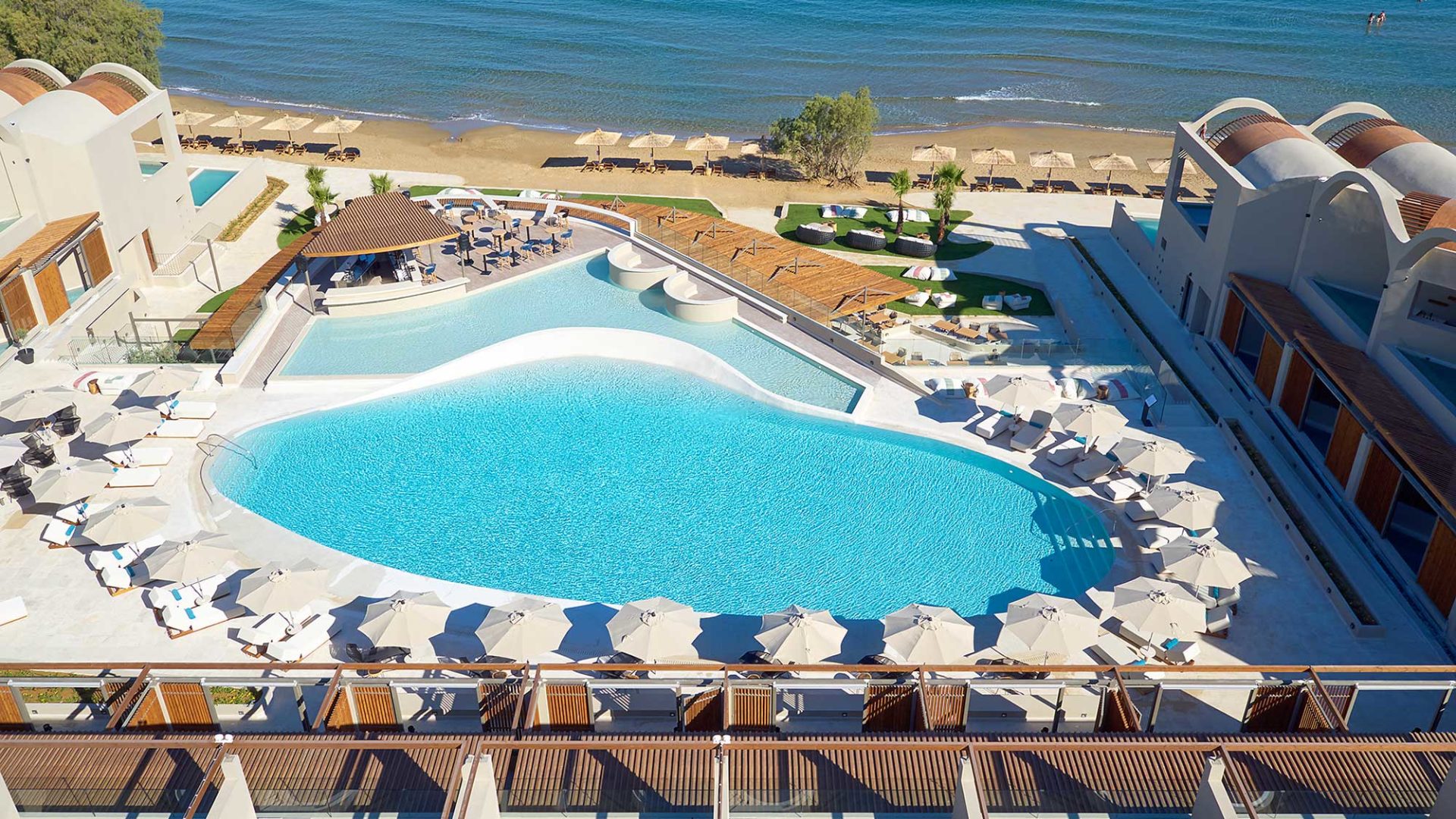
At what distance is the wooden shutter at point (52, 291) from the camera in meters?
32.3

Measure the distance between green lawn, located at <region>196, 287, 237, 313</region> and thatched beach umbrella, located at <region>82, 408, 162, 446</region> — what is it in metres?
9.49

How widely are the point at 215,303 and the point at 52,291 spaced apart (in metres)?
4.96

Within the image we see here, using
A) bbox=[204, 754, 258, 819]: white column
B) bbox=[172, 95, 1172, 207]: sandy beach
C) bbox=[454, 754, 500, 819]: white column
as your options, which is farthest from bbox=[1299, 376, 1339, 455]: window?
bbox=[204, 754, 258, 819]: white column

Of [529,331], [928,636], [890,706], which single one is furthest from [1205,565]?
[529,331]

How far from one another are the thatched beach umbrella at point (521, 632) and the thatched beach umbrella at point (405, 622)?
0.89 m

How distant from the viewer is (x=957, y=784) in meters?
15.0

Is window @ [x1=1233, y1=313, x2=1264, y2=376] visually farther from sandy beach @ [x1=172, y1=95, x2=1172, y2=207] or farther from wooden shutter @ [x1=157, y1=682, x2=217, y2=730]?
wooden shutter @ [x1=157, y1=682, x2=217, y2=730]

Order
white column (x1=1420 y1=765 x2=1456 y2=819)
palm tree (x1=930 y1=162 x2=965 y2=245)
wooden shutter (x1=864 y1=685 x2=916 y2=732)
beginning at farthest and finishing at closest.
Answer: palm tree (x1=930 y1=162 x2=965 y2=245), wooden shutter (x1=864 y1=685 x2=916 y2=732), white column (x1=1420 y1=765 x2=1456 y2=819)

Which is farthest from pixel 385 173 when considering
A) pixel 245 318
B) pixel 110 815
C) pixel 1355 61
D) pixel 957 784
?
pixel 1355 61

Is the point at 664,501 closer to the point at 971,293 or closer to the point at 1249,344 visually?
Answer: the point at 971,293

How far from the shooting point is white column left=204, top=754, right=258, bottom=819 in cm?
1453

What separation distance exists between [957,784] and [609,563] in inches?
418

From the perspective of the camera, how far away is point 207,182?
45.2 m

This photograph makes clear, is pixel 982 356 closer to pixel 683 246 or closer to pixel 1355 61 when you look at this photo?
pixel 683 246
